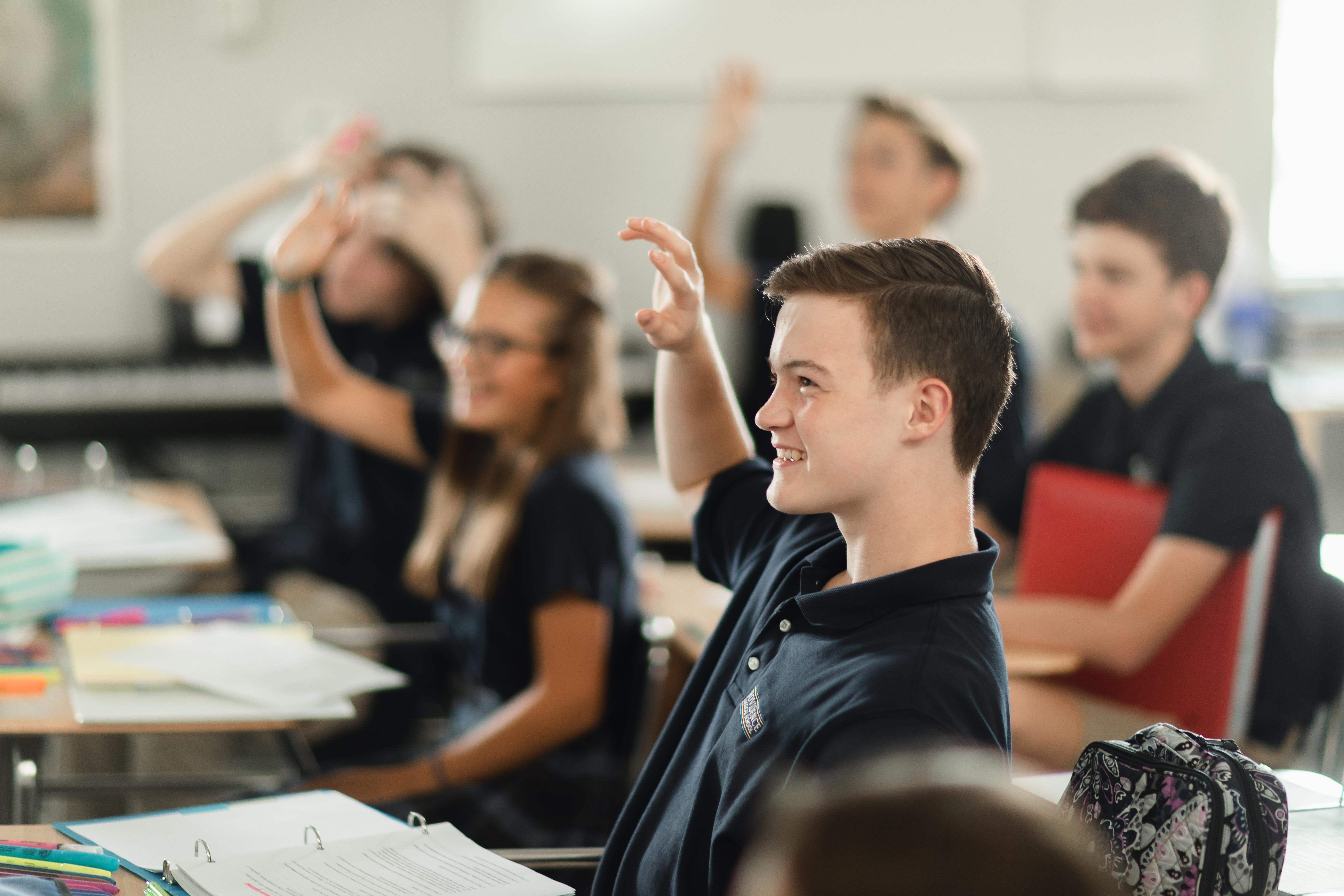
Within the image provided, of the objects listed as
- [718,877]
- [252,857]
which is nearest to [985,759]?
[718,877]

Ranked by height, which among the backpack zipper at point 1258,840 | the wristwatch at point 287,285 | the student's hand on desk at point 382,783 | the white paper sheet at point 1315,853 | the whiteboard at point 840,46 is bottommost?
the student's hand on desk at point 382,783

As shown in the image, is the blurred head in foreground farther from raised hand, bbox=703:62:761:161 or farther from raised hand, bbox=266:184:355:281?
raised hand, bbox=703:62:761:161

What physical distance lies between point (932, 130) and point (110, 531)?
79.0 inches

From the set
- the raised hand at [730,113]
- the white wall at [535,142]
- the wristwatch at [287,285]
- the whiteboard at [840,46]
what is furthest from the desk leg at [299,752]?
the whiteboard at [840,46]

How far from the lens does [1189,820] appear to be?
1.02m

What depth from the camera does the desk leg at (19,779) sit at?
5.16ft

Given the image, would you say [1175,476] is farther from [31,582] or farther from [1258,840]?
[31,582]

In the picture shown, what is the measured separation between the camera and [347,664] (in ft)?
5.69

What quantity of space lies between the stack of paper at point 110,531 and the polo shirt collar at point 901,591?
61.3 inches

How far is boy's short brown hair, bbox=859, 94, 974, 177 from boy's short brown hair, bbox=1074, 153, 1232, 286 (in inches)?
38.0

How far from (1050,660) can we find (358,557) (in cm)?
164

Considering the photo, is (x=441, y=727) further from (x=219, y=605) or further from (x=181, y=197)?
(x=181, y=197)

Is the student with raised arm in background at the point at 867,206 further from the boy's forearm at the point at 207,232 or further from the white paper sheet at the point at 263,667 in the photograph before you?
the boy's forearm at the point at 207,232

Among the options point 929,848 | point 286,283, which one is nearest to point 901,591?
point 929,848
